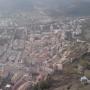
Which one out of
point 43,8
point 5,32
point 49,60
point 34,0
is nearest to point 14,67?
point 49,60

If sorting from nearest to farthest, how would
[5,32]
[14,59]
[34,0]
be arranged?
[14,59]
[5,32]
[34,0]

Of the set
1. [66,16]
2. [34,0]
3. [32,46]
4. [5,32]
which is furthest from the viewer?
[34,0]

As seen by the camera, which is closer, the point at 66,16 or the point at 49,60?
the point at 49,60

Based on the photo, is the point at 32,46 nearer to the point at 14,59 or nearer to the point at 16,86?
the point at 14,59

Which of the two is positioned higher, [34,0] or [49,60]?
[34,0]

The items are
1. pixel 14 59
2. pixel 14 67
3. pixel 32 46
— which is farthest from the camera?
pixel 32 46

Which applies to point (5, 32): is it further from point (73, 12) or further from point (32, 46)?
point (73, 12)

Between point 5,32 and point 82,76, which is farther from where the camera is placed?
point 5,32

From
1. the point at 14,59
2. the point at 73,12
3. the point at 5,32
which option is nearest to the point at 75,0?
the point at 73,12

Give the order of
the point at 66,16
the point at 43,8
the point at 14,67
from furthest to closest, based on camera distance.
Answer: the point at 43,8
the point at 66,16
the point at 14,67

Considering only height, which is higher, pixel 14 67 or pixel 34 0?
pixel 34 0
